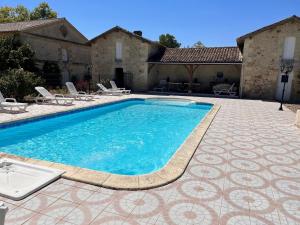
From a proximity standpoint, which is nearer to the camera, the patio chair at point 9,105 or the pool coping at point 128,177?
the pool coping at point 128,177

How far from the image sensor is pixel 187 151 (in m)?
4.85

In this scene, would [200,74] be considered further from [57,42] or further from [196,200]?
[196,200]

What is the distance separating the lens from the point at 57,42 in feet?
76.6

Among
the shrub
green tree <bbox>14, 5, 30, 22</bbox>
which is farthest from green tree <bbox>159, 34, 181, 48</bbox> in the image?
the shrub

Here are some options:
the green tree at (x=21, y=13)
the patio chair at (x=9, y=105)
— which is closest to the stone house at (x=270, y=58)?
the patio chair at (x=9, y=105)

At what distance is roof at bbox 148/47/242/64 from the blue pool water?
27.9 ft

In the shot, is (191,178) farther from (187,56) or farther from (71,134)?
(187,56)

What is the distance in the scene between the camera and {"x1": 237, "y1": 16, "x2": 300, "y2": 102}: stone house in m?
15.6

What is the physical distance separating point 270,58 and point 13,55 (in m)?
18.7

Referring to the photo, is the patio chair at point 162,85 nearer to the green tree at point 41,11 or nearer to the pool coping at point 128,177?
the pool coping at point 128,177

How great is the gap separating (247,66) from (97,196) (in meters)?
16.6

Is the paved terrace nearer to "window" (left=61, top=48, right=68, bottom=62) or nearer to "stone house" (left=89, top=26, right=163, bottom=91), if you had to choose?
"stone house" (left=89, top=26, right=163, bottom=91)

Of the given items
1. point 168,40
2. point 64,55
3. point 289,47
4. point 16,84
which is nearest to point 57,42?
point 64,55

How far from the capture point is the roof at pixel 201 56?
1828cm
